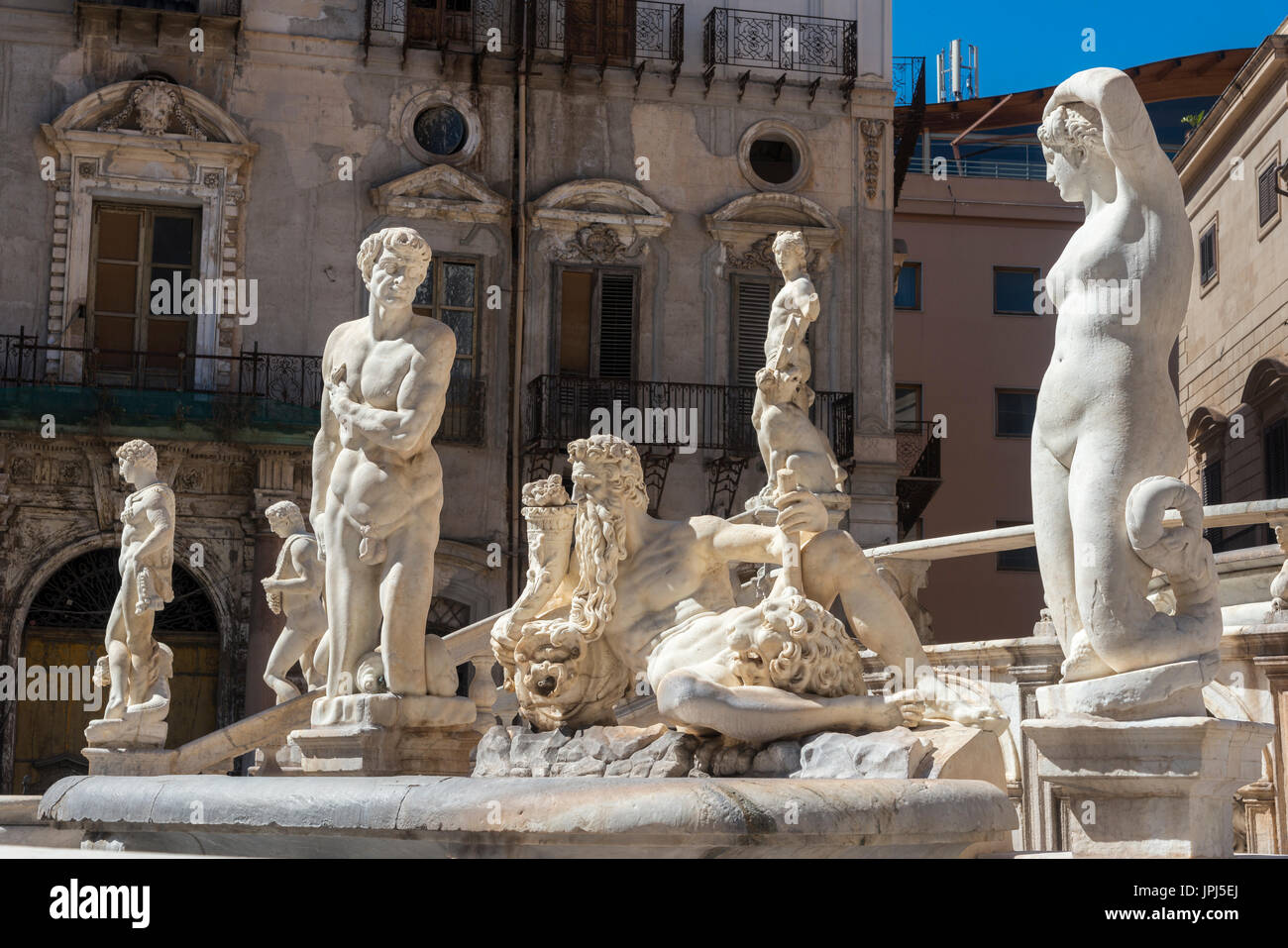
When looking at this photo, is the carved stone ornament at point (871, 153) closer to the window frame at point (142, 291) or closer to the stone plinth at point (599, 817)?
the window frame at point (142, 291)

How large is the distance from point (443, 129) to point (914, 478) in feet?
27.8

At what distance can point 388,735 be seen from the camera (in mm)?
7195

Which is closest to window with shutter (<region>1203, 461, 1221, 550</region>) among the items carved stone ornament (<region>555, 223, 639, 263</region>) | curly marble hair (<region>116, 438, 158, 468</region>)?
carved stone ornament (<region>555, 223, 639, 263</region>)

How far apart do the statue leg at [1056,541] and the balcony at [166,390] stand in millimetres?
15037

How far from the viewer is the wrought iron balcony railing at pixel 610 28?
71.4 feet

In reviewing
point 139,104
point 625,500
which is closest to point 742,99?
point 139,104

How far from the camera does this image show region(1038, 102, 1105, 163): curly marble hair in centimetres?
495

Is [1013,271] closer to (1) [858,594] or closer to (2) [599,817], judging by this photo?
(1) [858,594]

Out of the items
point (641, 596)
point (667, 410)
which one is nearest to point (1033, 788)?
point (641, 596)

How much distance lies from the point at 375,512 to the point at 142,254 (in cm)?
1439

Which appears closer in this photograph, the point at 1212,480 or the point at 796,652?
the point at 796,652

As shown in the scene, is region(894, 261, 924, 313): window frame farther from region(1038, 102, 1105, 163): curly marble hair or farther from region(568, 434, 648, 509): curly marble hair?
region(1038, 102, 1105, 163): curly marble hair

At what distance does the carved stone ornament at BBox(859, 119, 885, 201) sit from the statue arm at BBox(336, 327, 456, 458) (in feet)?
51.4

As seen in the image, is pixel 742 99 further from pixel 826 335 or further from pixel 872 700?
pixel 872 700
